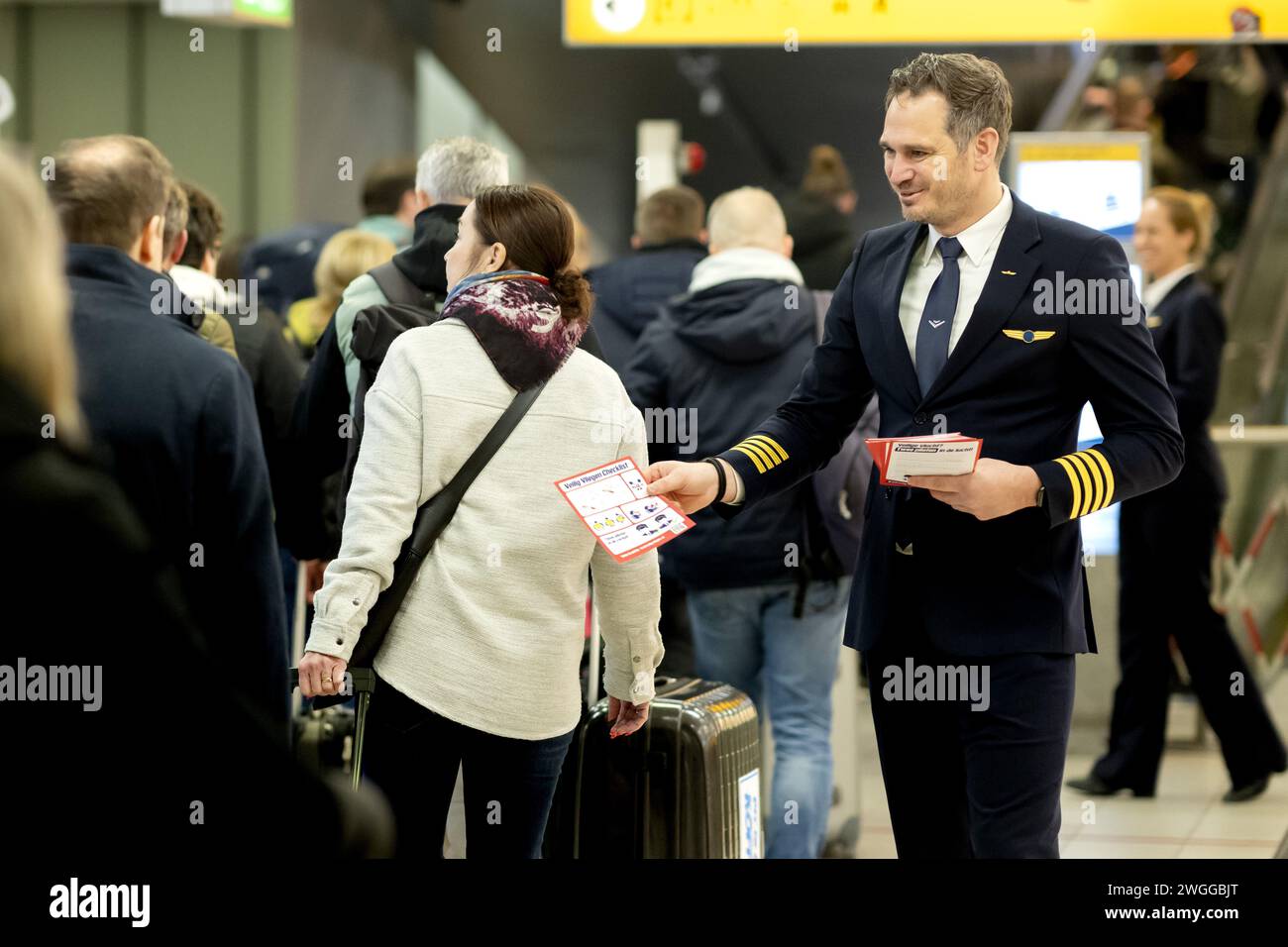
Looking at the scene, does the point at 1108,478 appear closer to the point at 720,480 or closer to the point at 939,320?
the point at 939,320

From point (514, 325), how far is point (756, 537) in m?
1.79

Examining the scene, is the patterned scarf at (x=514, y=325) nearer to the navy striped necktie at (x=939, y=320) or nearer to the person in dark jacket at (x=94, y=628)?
the navy striped necktie at (x=939, y=320)

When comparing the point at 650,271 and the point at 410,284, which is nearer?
the point at 410,284

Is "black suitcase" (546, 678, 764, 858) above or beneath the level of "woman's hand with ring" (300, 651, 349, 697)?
beneath

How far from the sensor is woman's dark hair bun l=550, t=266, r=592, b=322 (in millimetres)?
3133

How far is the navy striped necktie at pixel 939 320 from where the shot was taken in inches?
117

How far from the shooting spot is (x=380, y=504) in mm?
2936

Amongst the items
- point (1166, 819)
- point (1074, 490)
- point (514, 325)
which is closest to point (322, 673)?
point (514, 325)

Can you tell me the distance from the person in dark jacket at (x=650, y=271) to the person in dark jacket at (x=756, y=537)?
2.43 ft

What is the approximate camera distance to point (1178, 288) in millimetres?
6168

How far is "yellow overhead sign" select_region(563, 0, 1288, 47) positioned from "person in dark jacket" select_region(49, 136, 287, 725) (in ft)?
9.44

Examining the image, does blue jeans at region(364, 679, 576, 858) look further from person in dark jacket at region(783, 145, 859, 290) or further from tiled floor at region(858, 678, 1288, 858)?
person in dark jacket at region(783, 145, 859, 290)

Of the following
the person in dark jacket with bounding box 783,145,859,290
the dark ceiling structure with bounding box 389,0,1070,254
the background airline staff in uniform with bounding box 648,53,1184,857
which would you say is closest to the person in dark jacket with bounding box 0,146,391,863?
the background airline staff in uniform with bounding box 648,53,1184,857
